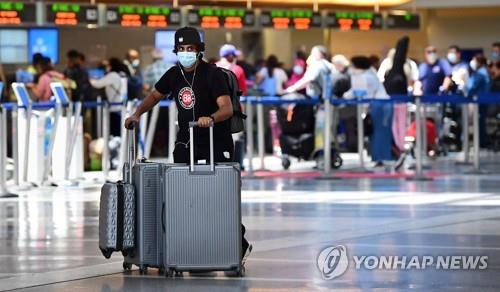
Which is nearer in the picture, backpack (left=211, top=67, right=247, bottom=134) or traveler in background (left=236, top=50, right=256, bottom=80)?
backpack (left=211, top=67, right=247, bottom=134)

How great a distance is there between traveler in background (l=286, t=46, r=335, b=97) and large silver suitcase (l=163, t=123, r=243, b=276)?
11949 mm

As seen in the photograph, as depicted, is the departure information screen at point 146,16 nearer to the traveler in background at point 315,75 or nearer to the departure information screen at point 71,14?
the departure information screen at point 71,14

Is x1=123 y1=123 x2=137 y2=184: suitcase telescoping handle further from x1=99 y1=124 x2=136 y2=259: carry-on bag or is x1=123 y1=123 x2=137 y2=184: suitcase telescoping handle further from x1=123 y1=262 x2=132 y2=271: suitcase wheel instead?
x1=123 y1=262 x2=132 y2=271: suitcase wheel

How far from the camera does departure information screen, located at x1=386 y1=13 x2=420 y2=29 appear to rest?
33.8 metres

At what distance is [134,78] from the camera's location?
25922mm

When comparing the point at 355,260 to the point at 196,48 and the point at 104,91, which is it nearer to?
the point at 196,48

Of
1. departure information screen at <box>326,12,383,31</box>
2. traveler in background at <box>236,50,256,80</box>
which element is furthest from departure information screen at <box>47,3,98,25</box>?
departure information screen at <box>326,12,383,31</box>

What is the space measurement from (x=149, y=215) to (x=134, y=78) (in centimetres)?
1539

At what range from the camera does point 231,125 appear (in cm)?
1100

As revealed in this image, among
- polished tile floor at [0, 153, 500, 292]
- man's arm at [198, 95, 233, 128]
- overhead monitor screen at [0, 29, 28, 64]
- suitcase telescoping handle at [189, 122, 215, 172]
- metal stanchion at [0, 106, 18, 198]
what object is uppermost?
overhead monitor screen at [0, 29, 28, 64]

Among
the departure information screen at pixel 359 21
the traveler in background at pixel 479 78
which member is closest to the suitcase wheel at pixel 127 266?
the traveler in background at pixel 479 78

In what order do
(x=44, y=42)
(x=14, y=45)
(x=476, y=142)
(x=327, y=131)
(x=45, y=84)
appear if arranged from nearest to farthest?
(x=327, y=131)
(x=476, y=142)
(x=45, y=84)
(x=14, y=45)
(x=44, y=42)

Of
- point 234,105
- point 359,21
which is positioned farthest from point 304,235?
point 359,21

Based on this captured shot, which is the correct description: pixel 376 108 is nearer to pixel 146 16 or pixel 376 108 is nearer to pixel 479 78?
pixel 479 78
